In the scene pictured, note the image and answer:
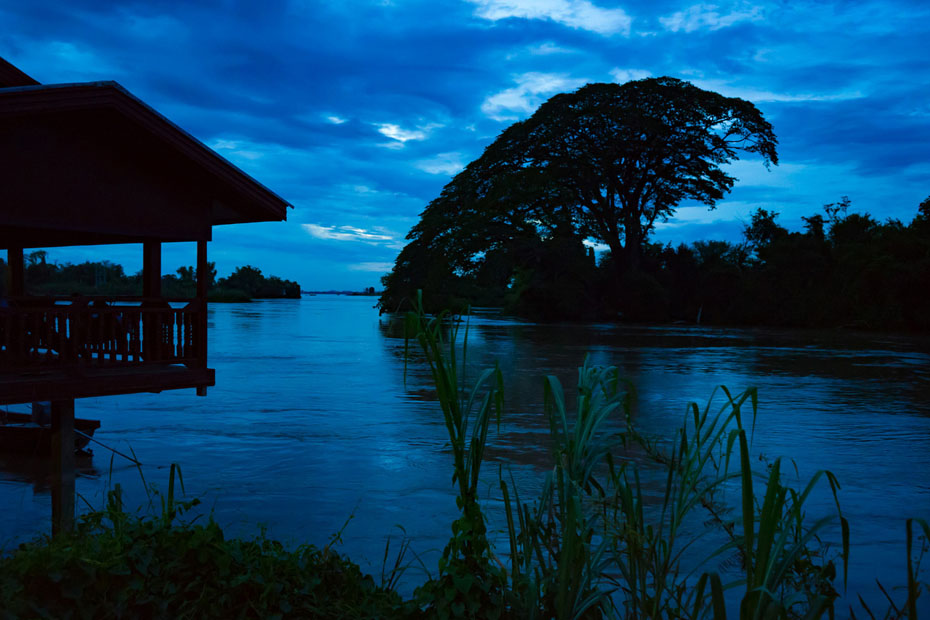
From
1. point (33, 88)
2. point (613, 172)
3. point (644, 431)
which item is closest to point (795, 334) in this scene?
point (613, 172)

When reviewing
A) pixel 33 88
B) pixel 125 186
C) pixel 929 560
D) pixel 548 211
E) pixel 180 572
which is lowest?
pixel 929 560

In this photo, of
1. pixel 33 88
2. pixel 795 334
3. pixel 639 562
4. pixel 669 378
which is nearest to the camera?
pixel 639 562

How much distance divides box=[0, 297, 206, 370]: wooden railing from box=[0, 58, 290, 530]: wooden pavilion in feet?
0.05

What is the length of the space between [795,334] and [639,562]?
4278 centimetres

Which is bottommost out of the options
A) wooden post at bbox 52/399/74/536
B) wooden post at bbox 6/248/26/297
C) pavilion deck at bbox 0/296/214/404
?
wooden post at bbox 52/399/74/536

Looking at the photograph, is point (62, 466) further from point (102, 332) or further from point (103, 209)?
point (103, 209)

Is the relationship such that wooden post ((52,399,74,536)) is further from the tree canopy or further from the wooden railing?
the tree canopy

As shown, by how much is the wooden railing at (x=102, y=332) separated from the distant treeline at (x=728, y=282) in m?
34.8

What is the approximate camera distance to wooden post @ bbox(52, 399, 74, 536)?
7.32m

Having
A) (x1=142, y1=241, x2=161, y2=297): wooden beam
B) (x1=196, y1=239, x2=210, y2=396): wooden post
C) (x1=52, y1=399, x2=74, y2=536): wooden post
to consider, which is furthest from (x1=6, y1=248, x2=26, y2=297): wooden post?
(x1=52, y1=399, x2=74, y2=536): wooden post

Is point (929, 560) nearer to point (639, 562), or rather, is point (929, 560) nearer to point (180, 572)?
point (639, 562)

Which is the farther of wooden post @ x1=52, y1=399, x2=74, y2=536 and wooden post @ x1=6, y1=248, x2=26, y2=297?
wooden post @ x1=6, y1=248, x2=26, y2=297

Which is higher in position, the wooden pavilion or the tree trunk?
the tree trunk

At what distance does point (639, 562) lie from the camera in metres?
3.79
